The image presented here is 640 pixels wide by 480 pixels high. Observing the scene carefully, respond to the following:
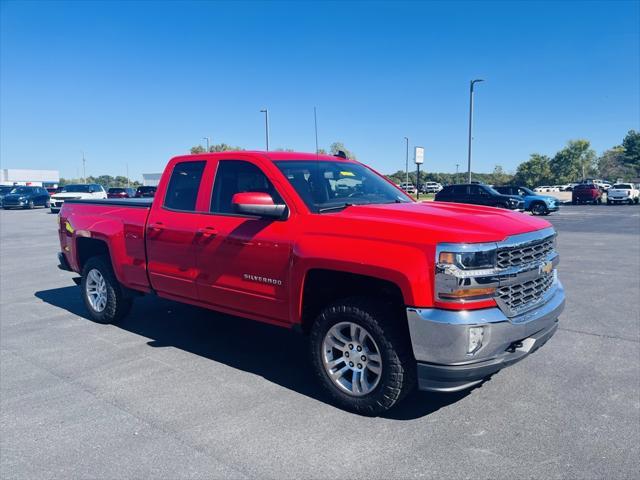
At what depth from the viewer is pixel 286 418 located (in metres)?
3.75

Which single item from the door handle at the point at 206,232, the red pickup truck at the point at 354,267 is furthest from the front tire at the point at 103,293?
the door handle at the point at 206,232

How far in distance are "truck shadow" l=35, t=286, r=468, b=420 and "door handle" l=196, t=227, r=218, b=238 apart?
4.05 feet

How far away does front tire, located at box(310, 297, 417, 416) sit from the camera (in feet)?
11.8

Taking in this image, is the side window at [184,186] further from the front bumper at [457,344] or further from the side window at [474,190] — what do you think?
the side window at [474,190]

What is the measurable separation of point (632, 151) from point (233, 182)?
90.8 metres

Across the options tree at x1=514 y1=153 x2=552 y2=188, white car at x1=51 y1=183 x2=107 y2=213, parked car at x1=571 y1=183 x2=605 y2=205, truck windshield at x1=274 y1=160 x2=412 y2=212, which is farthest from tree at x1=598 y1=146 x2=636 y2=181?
truck windshield at x1=274 y1=160 x2=412 y2=212

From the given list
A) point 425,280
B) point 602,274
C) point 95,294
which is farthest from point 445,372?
point 602,274

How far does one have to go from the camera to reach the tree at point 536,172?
93.4m

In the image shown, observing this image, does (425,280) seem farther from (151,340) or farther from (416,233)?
(151,340)

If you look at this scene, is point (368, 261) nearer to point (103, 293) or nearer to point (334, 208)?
point (334, 208)

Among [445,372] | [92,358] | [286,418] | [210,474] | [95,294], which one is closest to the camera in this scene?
[210,474]

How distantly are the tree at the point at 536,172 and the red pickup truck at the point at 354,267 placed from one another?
9569 cm

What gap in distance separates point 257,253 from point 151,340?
6.96 feet

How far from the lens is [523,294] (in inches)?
145
